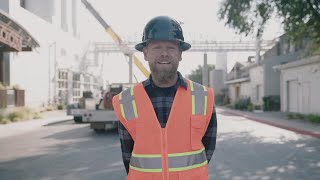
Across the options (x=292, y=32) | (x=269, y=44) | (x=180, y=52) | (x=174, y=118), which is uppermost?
(x=269, y=44)

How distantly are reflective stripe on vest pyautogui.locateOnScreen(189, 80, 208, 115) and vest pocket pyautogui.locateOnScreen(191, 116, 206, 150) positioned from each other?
41mm

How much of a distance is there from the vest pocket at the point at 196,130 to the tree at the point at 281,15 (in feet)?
48.8

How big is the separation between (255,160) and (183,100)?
26.5 ft

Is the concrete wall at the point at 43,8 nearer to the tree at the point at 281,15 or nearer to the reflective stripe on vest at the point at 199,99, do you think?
the tree at the point at 281,15

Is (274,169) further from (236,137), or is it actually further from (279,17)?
(279,17)

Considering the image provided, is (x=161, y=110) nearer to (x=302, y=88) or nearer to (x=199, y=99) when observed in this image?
(x=199, y=99)

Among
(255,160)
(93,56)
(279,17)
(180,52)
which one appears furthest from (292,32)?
(93,56)

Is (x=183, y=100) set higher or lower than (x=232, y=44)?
lower

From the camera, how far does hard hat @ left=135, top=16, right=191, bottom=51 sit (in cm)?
253

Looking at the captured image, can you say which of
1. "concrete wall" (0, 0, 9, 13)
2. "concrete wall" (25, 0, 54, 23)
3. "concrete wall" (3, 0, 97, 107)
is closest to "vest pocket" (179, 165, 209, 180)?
"concrete wall" (3, 0, 97, 107)

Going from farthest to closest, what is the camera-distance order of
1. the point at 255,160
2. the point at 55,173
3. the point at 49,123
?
1. the point at 49,123
2. the point at 255,160
3. the point at 55,173

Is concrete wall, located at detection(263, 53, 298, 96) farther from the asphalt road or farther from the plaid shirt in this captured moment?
the plaid shirt

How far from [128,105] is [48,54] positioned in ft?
126

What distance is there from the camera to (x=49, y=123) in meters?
22.7
